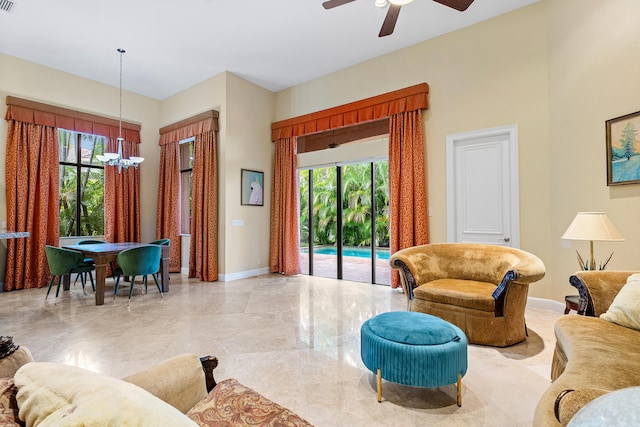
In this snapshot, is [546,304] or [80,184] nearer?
[546,304]

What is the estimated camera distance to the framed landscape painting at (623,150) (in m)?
2.79

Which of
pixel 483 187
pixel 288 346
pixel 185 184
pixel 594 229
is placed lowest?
pixel 288 346

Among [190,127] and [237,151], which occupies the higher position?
[190,127]

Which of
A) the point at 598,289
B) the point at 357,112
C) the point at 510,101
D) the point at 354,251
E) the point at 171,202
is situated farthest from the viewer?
the point at 171,202

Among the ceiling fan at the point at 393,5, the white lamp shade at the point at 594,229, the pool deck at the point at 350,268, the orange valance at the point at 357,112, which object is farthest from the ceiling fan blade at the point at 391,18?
the pool deck at the point at 350,268

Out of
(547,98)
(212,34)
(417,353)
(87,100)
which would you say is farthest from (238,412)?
(87,100)

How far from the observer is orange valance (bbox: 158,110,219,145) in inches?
220

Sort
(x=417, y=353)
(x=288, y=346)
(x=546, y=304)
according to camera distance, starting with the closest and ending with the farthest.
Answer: (x=417, y=353) < (x=288, y=346) < (x=546, y=304)

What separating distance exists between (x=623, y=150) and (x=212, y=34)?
16.6 ft

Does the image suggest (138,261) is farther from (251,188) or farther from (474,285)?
(474,285)

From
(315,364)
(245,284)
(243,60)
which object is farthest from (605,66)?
(245,284)

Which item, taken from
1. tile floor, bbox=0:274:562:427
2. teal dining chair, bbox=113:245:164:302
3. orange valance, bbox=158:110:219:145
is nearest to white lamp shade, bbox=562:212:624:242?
tile floor, bbox=0:274:562:427

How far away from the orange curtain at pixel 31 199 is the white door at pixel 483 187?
650 centimetres

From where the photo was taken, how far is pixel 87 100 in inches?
224
